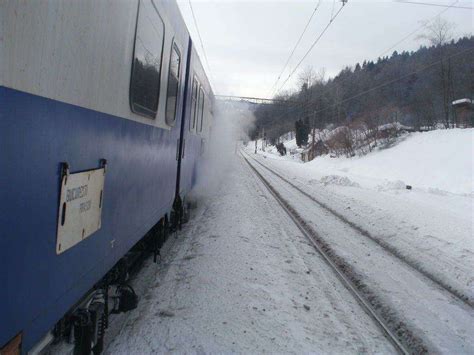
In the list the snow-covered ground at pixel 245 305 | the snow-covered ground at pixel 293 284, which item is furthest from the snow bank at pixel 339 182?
the snow-covered ground at pixel 245 305

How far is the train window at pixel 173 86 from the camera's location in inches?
199

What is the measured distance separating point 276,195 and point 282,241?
665cm

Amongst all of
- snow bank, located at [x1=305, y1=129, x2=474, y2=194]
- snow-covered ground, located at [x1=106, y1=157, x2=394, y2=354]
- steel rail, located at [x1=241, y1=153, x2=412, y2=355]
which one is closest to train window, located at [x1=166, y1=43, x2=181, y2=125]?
snow-covered ground, located at [x1=106, y1=157, x2=394, y2=354]

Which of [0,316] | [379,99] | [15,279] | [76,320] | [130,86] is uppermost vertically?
[379,99]

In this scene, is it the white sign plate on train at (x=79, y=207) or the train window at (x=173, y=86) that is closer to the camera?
the white sign plate on train at (x=79, y=207)

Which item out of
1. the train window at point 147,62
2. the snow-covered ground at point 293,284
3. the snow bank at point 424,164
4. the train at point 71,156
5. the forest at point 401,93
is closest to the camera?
the train at point 71,156

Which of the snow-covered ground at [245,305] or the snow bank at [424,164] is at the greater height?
the snow bank at [424,164]

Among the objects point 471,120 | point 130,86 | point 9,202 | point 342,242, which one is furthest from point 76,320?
point 471,120

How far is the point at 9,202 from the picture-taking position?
1.65 meters

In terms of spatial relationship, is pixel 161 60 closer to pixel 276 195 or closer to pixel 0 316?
pixel 0 316

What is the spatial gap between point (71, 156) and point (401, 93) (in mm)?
70640

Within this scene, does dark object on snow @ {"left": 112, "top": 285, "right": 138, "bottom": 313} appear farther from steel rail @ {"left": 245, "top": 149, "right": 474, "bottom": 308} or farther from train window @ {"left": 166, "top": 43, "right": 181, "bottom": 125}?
steel rail @ {"left": 245, "top": 149, "right": 474, "bottom": 308}

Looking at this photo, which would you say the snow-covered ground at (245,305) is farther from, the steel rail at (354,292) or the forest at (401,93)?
the forest at (401,93)

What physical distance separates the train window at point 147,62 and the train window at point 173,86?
0.73 m
